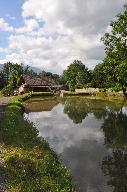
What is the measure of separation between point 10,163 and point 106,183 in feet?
16.9

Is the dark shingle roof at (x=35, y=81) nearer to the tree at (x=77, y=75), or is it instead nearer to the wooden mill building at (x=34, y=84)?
the wooden mill building at (x=34, y=84)

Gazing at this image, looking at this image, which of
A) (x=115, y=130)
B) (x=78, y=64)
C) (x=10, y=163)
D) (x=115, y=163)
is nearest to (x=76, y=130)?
(x=115, y=130)

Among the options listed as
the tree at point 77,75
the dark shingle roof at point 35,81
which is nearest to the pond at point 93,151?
the dark shingle roof at point 35,81

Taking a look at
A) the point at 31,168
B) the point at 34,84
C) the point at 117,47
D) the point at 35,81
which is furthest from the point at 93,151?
the point at 35,81

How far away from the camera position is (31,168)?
17.9 metres

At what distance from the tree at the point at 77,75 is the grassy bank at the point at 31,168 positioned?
5241 inches

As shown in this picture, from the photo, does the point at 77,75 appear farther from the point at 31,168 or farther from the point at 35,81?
the point at 31,168

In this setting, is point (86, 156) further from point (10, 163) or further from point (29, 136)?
point (10, 163)

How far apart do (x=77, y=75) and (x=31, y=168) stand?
149802mm

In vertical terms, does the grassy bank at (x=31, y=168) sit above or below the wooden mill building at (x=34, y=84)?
below

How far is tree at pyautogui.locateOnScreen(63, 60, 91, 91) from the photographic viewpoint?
159750 millimetres

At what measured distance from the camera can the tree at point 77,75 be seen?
524ft

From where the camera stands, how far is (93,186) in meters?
17.6

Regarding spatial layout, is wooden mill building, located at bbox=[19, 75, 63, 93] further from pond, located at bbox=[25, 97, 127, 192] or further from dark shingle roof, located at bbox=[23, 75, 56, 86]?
pond, located at bbox=[25, 97, 127, 192]
